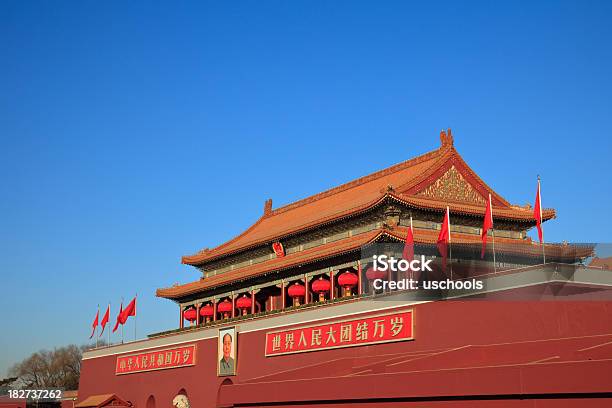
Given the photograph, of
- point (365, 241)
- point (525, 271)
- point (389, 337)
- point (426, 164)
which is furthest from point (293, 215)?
point (525, 271)

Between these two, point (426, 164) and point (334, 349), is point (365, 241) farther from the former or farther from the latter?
point (426, 164)

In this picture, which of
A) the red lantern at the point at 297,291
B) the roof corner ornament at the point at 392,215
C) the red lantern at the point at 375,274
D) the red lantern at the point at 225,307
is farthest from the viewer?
the red lantern at the point at 225,307

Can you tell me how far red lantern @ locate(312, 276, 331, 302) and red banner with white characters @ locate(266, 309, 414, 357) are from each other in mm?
2346

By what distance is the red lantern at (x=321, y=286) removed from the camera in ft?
93.3

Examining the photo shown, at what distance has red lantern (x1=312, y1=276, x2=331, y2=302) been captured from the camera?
93.3 ft

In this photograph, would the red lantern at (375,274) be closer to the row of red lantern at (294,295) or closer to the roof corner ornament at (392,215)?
the row of red lantern at (294,295)

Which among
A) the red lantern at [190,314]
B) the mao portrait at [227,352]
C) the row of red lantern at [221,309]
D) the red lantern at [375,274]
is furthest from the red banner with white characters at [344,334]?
the red lantern at [190,314]

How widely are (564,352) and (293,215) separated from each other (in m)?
23.2

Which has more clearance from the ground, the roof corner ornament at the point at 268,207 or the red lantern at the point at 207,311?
the roof corner ornament at the point at 268,207

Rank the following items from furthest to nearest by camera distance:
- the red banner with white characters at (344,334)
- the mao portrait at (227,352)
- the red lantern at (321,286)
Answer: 1. the mao portrait at (227,352)
2. the red lantern at (321,286)
3. the red banner with white characters at (344,334)

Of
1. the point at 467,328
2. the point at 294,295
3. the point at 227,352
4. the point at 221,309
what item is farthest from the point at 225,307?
the point at 467,328

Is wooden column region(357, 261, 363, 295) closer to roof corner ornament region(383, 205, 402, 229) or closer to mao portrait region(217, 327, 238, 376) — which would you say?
roof corner ornament region(383, 205, 402, 229)

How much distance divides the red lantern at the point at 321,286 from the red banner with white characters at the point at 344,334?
2.35m

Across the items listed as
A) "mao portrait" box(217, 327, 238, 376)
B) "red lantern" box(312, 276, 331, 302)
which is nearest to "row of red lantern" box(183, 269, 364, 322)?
"red lantern" box(312, 276, 331, 302)
